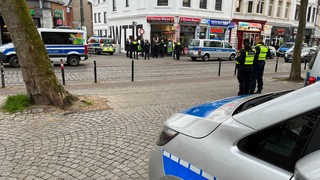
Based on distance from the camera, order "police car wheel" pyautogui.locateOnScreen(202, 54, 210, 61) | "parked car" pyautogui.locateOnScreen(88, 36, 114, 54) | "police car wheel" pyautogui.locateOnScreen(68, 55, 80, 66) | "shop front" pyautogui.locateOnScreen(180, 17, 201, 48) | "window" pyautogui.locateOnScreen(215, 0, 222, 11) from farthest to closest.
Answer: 1. "window" pyautogui.locateOnScreen(215, 0, 222, 11)
2. "shop front" pyautogui.locateOnScreen(180, 17, 201, 48)
3. "parked car" pyautogui.locateOnScreen(88, 36, 114, 54)
4. "police car wheel" pyautogui.locateOnScreen(202, 54, 210, 61)
5. "police car wheel" pyautogui.locateOnScreen(68, 55, 80, 66)

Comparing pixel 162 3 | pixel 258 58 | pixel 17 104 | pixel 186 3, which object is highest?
pixel 186 3

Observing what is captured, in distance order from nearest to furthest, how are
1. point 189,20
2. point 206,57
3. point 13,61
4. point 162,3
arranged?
point 13,61 → point 206,57 → point 162,3 → point 189,20

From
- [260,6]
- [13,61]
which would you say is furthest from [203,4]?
[13,61]

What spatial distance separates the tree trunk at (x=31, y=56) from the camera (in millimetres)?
5668

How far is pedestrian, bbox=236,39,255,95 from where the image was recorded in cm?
797

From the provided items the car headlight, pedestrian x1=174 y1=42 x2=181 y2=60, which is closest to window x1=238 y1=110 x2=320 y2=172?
the car headlight

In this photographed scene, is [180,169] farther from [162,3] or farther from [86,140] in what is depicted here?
[162,3]

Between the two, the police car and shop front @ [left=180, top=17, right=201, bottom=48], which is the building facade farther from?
the police car

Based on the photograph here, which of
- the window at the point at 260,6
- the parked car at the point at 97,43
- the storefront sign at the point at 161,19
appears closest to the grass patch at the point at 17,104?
the parked car at the point at 97,43

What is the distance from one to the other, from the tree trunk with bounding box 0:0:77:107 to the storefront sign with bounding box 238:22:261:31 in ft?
99.5

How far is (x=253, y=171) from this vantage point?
5.19ft

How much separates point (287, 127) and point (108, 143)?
3.50 meters

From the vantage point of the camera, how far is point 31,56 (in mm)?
5895

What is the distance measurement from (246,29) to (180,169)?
34.4 metres
